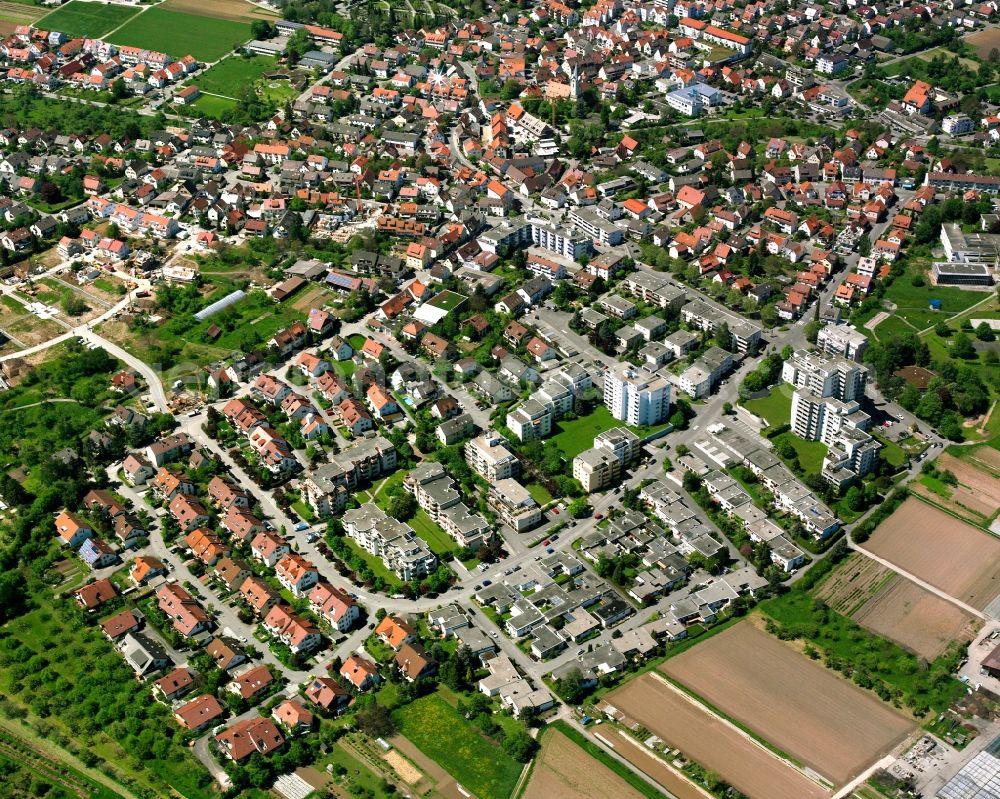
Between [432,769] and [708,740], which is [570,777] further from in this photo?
[708,740]

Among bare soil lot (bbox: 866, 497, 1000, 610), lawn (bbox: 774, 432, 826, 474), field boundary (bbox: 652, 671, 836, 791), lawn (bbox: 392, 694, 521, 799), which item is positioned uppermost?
lawn (bbox: 774, 432, 826, 474)

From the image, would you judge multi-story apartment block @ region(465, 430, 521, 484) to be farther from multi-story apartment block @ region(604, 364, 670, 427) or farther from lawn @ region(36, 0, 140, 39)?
lawn @ region(36, 0, 140, 39)

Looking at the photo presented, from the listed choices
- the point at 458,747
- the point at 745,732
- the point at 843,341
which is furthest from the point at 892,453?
the point at 458,747

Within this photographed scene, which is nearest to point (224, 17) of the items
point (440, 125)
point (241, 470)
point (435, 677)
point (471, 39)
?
point (471, 39)

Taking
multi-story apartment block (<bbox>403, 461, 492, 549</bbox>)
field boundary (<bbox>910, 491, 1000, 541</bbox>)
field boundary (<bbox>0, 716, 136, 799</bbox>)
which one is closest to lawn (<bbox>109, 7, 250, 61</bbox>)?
multi-story apartment block (<bbox>403, 461, 492, 549</bbox>)

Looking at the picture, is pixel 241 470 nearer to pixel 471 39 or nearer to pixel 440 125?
pixel 440 125

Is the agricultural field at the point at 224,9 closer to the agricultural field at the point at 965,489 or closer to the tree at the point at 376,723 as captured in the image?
the agricultural field at the point at 965,489
